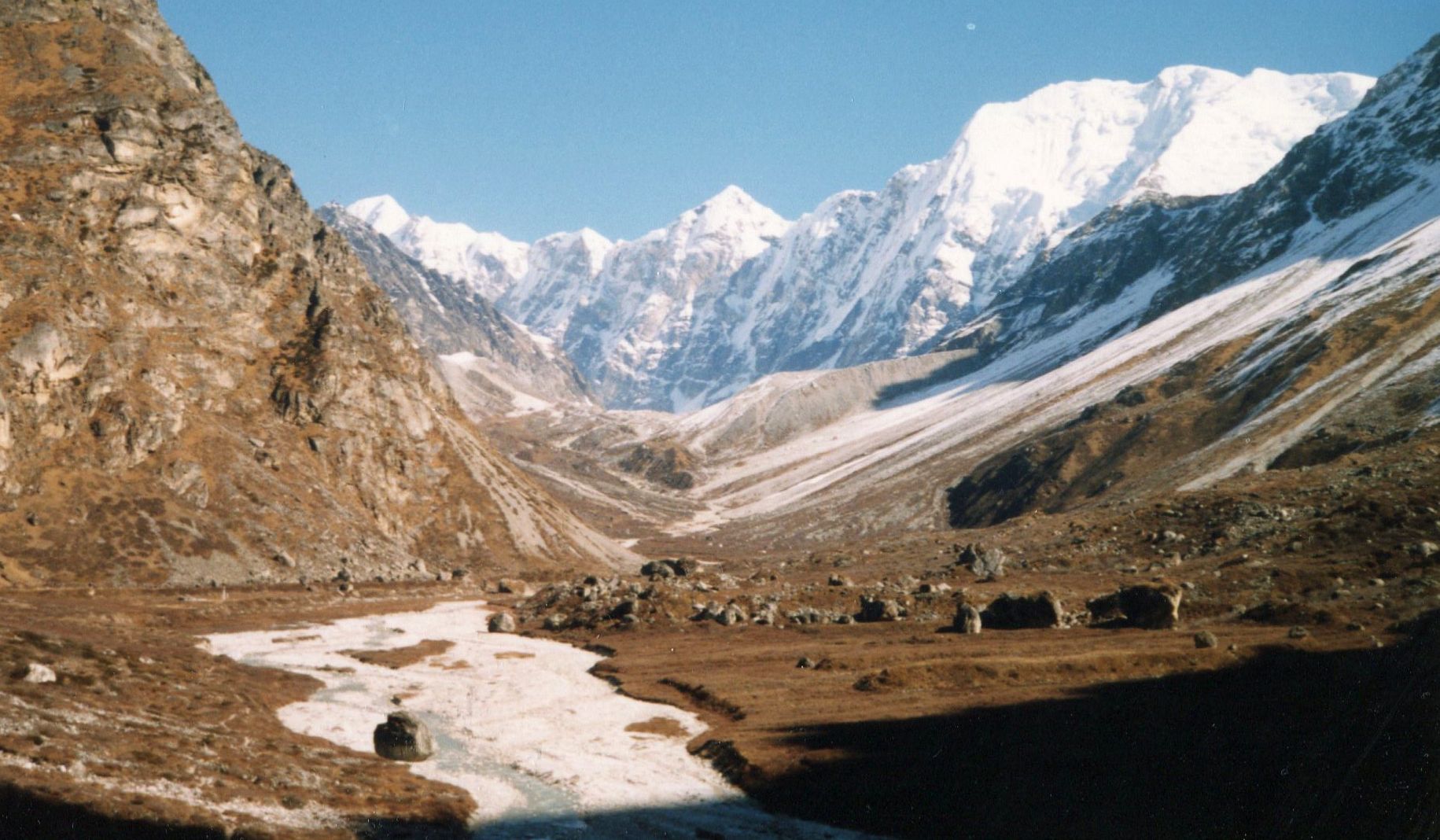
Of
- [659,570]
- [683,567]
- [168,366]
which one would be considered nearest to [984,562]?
[659,570]

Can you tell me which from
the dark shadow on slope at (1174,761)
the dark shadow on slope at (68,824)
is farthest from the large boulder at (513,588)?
the dark shadow on slope at (68,824)

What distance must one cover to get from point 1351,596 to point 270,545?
13709cm

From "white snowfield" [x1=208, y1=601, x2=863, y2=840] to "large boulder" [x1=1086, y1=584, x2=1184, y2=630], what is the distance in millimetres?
38578

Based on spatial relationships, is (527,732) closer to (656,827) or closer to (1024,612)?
(656,827)

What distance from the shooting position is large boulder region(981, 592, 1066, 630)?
85625mm

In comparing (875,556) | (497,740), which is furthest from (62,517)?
(875,556)

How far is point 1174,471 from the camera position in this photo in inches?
7052

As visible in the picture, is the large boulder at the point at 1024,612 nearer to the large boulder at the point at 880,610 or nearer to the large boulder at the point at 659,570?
the large boulder at the point at 880,610

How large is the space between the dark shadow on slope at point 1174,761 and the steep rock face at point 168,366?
11269cm

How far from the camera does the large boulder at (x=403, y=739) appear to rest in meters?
56.0

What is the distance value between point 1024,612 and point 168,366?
13611cm

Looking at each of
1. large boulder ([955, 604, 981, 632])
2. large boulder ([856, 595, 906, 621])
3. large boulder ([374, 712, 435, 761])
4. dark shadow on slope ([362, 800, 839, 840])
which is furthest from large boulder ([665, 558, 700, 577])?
dark shadow on slope ([362, 800, 839, 840])

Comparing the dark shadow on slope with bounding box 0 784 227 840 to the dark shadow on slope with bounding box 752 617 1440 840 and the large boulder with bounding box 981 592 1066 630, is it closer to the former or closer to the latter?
the dark shadow on slope with bounding box 752 617 1440 840

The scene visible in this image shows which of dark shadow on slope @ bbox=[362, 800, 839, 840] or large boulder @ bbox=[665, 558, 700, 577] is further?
large boulder @ bbox=[665, 558, 700, 577]
